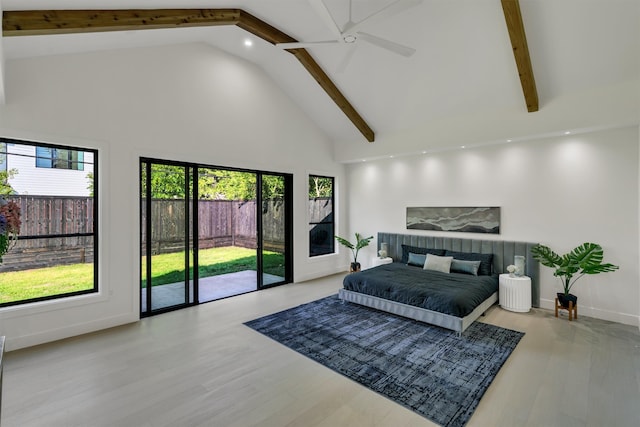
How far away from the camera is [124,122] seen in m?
4.20

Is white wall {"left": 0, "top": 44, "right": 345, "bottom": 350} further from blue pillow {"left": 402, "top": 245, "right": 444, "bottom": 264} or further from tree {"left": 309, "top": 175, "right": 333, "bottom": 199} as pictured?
blue pillow {"left": 402, "top": 245, "right": 444, "bottom": 264}

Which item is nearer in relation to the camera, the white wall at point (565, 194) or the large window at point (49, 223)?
the large window at point (49, 223)

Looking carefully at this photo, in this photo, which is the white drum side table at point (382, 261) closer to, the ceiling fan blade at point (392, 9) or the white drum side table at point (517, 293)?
the white drum side table at point (517, 293)

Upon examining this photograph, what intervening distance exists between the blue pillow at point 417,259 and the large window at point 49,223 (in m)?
5.16

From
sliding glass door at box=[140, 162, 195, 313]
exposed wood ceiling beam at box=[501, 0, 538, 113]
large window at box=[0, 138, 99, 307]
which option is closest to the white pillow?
exposed wood ceiling beam at box=[501, 0, 538, 113]

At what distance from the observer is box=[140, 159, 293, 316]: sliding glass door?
4621mm

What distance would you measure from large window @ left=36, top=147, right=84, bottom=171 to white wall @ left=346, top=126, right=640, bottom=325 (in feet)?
19.1

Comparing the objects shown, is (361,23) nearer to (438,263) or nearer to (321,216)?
(438,263)

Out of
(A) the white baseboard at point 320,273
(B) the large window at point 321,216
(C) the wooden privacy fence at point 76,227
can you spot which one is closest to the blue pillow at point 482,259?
(A) the white baseboard at point 320,273

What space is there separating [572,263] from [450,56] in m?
3.47

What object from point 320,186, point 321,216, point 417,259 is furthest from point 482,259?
point 320,186

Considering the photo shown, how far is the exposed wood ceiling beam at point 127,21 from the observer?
2.85 meters

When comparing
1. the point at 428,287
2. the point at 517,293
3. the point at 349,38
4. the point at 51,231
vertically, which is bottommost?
the point at 517,293

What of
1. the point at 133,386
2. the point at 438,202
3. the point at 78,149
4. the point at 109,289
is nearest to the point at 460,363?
the point at 133,386
